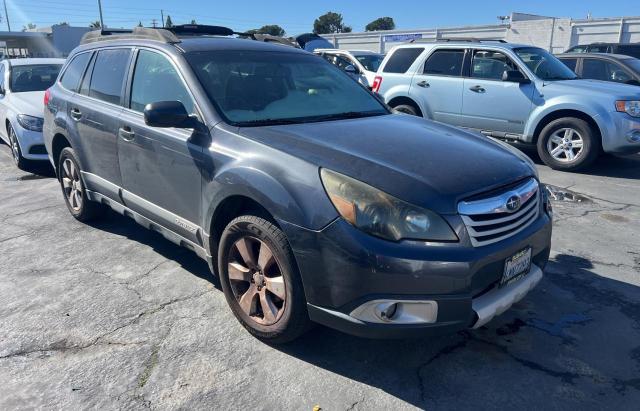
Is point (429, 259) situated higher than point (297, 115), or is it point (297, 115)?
point (297, 115)

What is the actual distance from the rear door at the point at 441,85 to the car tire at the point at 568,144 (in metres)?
1.46

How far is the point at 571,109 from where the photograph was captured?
7.38 meters

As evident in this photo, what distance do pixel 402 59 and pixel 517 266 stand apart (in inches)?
277

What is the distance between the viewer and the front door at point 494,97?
7816 millimetres

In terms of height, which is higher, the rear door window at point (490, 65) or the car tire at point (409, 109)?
the rear door window at point (490, 65)

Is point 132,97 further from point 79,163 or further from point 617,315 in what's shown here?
point 617,315

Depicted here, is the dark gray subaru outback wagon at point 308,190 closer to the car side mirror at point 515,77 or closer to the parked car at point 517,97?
the car side mirror at point 515,77

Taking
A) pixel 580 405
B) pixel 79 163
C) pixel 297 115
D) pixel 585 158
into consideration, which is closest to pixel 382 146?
pixel 297 115

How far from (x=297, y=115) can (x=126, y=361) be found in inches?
74.6

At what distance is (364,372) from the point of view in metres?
2.87

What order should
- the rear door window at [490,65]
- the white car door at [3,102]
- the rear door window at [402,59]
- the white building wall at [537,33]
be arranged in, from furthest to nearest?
the white building wall at [537,33]
the rear door window at [402,59]
the white car door at [3,102]
the rear door window at [490,65]

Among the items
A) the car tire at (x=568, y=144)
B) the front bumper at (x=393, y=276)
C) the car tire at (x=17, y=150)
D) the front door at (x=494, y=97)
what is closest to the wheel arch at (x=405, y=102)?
the front door at (x=494, y=97)

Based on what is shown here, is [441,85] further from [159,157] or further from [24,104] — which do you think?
[24,104]

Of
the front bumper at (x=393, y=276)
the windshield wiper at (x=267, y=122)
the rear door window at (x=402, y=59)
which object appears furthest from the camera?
the rear door window at (x=402, y=59)
